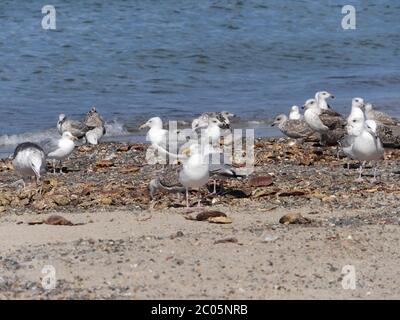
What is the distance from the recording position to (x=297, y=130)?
46.2 feet

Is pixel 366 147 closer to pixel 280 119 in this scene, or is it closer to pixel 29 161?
pixel 280 119

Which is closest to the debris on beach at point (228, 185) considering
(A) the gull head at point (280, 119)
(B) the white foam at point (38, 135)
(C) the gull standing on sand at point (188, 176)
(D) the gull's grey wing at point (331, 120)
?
(C) the gull standing on sand at point (188, 176)

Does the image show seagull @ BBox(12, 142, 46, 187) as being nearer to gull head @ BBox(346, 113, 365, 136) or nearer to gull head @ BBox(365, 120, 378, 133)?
gull head @ BBox(346, 113, 365, 136)

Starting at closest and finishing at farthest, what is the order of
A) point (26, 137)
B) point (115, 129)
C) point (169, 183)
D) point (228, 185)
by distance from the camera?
1. point (169, 183)
2. point (228, 185)
3. point (26, 137)
4. point (115, 129)

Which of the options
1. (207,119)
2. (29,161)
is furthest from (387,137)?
(29,161)

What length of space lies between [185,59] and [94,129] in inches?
258

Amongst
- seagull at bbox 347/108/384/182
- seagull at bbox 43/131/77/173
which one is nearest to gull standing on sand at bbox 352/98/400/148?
seagull at bbox 347/108/384/182

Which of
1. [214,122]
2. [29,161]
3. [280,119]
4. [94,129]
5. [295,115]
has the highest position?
[295,115]

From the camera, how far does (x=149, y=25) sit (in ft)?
78.4

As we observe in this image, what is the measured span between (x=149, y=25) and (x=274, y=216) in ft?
49.9

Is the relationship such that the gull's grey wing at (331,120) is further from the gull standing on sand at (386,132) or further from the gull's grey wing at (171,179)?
the gull's grey wing at (171,179)

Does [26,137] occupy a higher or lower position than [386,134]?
higher

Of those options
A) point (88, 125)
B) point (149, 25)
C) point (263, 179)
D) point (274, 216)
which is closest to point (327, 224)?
point (274, 216)

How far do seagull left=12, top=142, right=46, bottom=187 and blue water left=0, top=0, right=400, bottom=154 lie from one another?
11.4 ft
